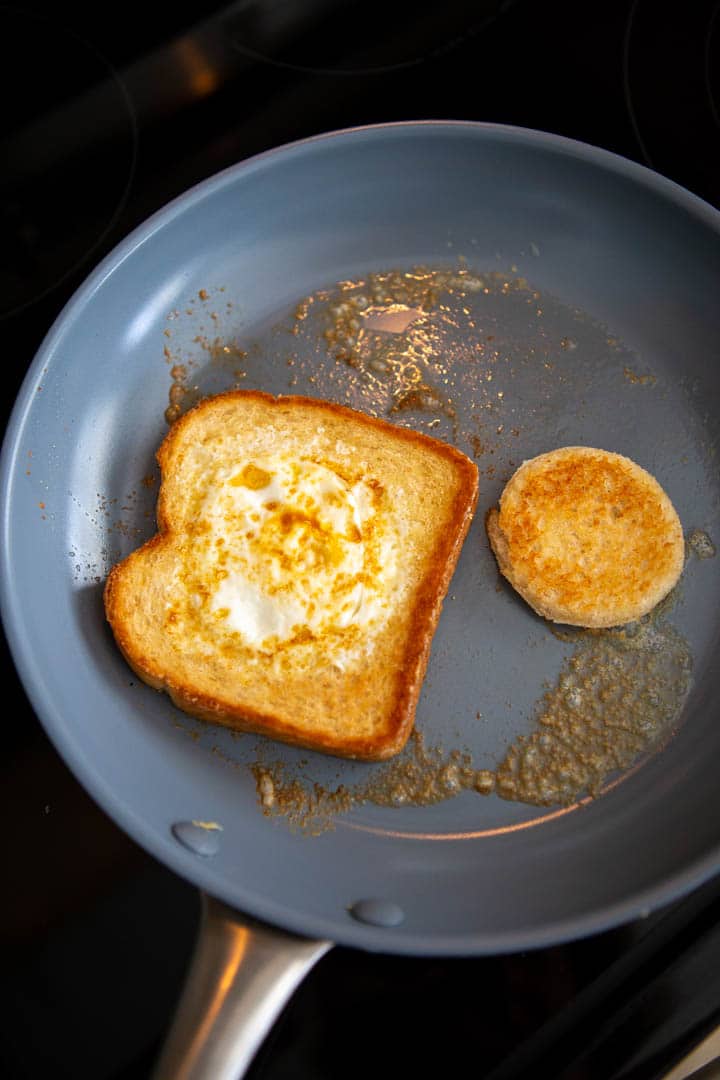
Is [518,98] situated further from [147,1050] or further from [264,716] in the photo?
[147,1050]

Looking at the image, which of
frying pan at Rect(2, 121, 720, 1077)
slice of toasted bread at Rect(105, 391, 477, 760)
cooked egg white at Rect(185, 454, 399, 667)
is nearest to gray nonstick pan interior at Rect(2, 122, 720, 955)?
frying pan at Rect(2, 121, 720, 1077)

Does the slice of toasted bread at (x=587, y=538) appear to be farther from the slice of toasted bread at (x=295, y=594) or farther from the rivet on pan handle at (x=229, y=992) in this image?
the rivet on pan handle at (x=229, y=992)

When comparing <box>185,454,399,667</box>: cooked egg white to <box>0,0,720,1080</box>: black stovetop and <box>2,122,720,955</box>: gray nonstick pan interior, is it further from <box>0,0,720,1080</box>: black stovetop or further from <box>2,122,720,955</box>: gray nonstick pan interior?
<box>0,0,720,1080</box>: black stovetop

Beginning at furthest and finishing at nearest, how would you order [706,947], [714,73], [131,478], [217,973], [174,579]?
[714,73] < [131,478] < [174,579] < [706,947] < [217,973]

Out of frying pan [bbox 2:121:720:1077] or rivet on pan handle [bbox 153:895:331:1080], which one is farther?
frying pan [bbox 2:121:720:1077]

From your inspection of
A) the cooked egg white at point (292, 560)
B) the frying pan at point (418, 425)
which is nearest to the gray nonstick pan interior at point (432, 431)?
the frying pan at point (418, 425)

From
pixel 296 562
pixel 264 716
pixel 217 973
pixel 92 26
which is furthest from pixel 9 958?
pixel 92 26
